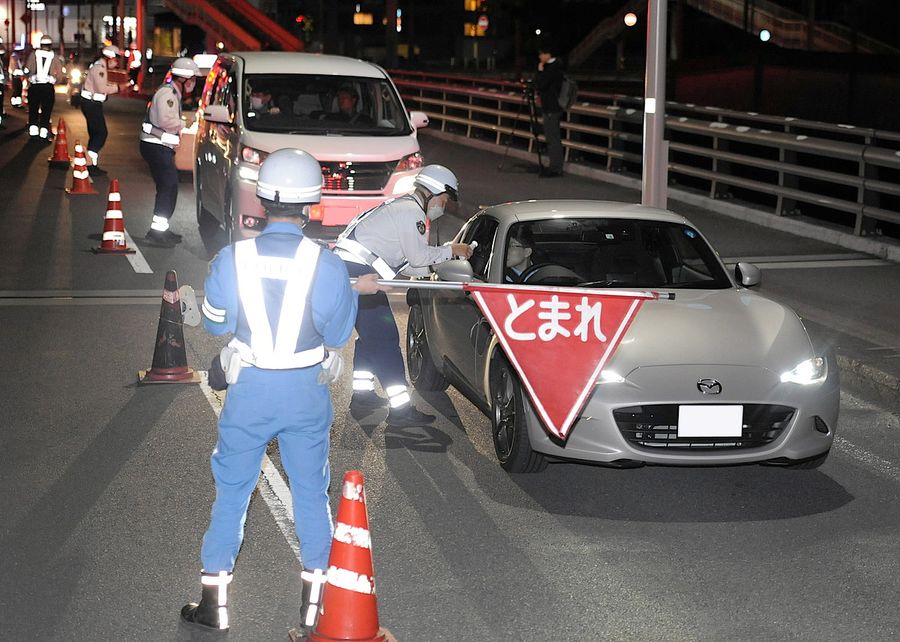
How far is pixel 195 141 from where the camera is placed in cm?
1708

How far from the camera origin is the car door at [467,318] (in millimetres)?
8164

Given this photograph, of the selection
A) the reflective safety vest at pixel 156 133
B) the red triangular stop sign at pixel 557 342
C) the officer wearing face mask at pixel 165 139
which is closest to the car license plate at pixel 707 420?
the red triangular stop sign at pixel 557 342

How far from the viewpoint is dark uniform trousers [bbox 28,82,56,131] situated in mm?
28625

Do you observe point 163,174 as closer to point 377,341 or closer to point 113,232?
point 113,232

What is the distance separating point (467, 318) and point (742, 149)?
16224 mm

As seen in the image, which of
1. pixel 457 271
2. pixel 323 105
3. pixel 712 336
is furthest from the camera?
pixel 323 105

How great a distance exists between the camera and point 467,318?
8375 mm

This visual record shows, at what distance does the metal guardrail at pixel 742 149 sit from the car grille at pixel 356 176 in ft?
16.4

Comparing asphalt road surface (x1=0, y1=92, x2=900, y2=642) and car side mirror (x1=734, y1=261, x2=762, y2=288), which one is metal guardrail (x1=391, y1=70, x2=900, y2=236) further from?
car side mirror (x1=734, y1=261, x2=762, y2=288)

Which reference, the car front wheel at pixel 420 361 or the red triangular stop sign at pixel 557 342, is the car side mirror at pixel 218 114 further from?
the red triangular stop sign at pixel 557 342

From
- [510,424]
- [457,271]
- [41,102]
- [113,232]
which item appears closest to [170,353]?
[457,271]

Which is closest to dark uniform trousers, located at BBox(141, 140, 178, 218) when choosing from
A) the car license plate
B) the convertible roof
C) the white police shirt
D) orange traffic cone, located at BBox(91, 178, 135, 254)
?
orange traffic cone, located at BBox(91, 178, 135, 254)

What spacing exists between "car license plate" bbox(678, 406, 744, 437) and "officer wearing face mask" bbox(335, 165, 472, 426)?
1868mm

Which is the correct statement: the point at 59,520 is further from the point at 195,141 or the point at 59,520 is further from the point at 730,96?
the point at 730,96
